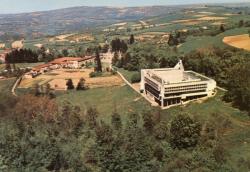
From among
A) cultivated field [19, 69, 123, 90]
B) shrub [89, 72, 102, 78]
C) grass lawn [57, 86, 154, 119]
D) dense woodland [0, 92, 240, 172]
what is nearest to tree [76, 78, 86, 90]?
grass lawn [57, 86, 154, 119]

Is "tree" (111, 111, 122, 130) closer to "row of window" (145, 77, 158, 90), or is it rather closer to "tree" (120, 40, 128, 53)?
"row of window" (145, 77, 158, 90)

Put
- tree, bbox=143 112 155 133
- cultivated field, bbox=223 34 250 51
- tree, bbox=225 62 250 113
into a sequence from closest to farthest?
tree, bbox=143 112 155 133 → tree, bbox=225 62 250 113 → cultivated field, bbox=223 34 250 51

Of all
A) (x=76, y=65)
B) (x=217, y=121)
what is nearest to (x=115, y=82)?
(x=76, y=65)

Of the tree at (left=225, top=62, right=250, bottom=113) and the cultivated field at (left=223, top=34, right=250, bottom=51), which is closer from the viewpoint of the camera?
the tree at (left=225, top=62, right=250, bottom=113)

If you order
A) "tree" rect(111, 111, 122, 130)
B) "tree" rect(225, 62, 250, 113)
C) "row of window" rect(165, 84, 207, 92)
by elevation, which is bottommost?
"tree" rect(111, 111, 122, 130)

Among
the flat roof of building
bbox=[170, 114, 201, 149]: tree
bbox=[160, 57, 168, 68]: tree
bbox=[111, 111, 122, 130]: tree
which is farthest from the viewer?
bbox=[160, 57, 168, 68]: tree

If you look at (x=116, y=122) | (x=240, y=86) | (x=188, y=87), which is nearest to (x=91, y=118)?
(x=116, y=122)

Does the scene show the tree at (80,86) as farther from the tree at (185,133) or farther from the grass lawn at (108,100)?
the tree at (185,133)
